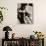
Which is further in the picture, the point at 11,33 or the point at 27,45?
the point at 11,33

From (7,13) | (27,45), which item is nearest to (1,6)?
(7,13)

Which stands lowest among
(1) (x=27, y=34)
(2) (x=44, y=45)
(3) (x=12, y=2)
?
(2) (x=44, y=45)

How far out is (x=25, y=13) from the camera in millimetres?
4199

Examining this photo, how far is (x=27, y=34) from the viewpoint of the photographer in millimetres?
4207

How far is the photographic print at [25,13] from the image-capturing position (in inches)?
165

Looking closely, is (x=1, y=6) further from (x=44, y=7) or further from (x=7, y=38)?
(x=44, y=7)

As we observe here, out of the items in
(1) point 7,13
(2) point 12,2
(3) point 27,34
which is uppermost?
(2) point 12,2

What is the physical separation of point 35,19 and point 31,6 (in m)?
0.36

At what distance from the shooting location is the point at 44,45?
4.16 m

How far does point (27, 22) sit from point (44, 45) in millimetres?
755

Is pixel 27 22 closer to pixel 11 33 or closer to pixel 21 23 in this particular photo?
pixel 21 23

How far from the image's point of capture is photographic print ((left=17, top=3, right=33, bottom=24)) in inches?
165

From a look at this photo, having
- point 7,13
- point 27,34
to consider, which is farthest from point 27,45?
point 7,13

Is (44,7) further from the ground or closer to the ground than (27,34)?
further from the ground
